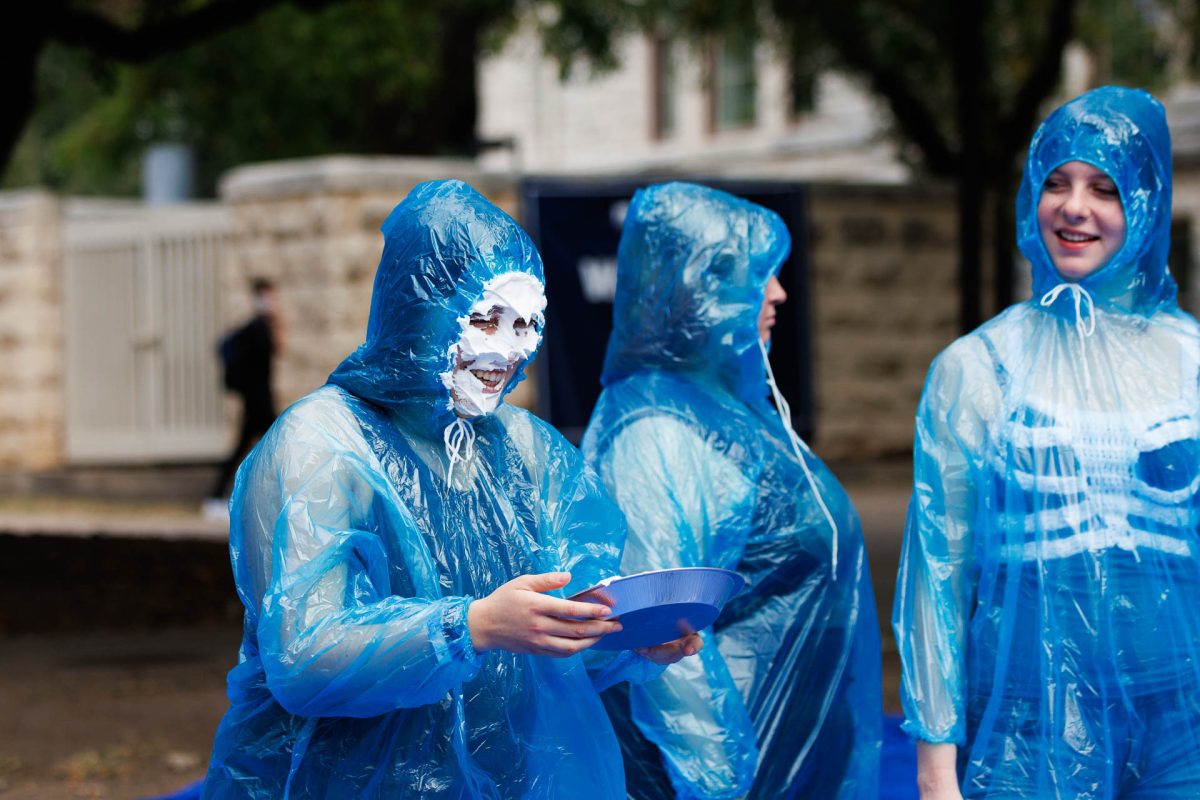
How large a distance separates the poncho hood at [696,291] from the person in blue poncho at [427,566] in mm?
975

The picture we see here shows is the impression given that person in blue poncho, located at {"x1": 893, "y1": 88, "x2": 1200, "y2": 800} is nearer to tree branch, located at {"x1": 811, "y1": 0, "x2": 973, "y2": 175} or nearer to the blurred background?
the blurred background

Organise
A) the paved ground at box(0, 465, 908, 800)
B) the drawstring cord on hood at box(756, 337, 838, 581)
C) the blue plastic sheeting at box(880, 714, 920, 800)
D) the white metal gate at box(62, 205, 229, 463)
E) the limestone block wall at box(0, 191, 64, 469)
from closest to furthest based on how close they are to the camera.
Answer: the drawstring cord on hood at box(756, 337, 838, 581)
the blue plastic sheeting at box(880, 714, 920, 800)
the paved ground at box(0, 465, 908, 800)
the white metal gate at box(62, 205, 229, 463)
the limestone block wall at box(0, 191, 64, 469)

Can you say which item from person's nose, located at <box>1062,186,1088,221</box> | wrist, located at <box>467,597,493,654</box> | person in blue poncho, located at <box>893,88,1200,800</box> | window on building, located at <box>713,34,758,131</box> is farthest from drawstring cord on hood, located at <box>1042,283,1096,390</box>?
window on building, located at <box>713,34,758,131</box>

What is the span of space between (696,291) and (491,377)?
47.4 inches

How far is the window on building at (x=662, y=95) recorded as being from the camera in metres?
26.1

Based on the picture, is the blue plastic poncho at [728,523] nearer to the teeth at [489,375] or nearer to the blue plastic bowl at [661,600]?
the blue plastic bowl at [661,600]

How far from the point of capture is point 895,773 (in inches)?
217

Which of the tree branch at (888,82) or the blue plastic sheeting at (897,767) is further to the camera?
the tree branch at (888,82)

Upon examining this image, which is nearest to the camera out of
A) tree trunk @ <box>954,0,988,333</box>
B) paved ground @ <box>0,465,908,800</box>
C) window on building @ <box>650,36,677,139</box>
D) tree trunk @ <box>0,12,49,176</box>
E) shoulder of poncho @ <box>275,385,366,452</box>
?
shoulder of poncho @ <box>275,385,366,452</box>

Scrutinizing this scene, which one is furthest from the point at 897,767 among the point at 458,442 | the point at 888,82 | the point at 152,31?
the point at 888,82

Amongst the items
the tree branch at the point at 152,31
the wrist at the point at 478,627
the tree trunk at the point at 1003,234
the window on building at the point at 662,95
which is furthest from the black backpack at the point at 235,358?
the window on building at the point at 662,95

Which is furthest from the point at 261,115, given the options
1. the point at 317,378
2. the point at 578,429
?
the point at 578,429

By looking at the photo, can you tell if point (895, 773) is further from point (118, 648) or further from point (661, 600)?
point (118, 648)

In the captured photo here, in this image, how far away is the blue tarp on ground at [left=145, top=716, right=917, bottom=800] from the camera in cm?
526
